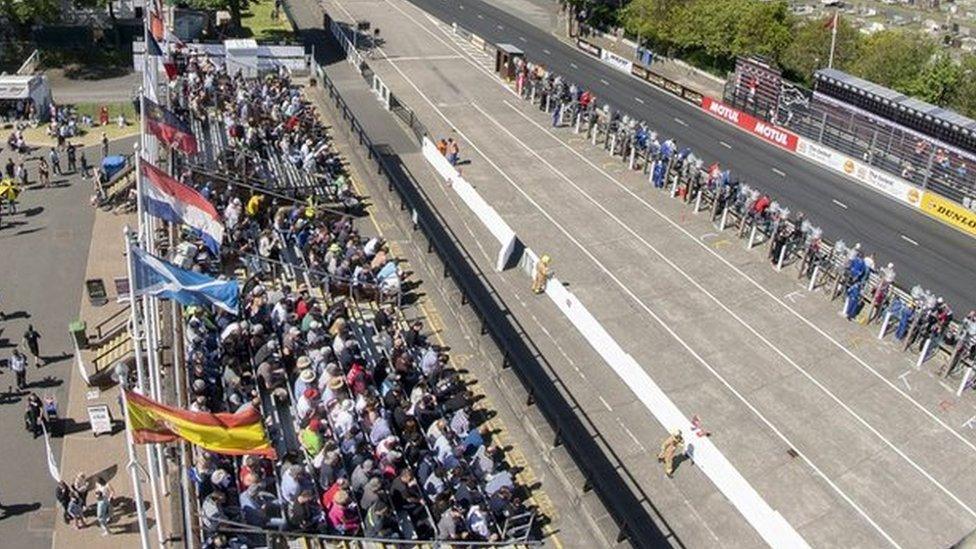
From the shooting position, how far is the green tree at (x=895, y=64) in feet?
186

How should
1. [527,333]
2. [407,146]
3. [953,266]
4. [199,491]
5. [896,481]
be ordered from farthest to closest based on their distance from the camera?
[407,146], [953,266], [527,333], [896,481], [199,491]

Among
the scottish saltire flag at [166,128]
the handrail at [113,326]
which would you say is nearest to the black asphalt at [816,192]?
the scottish saltire flag at [166,128]

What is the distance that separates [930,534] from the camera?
21.8 metres

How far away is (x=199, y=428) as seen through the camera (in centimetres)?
1359

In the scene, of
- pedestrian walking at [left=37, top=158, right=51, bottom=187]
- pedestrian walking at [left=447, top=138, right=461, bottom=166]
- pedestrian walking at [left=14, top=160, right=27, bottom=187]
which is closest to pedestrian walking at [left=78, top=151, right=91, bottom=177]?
pedestrian walking at [left=37, top=158, right=51, bottom=187]

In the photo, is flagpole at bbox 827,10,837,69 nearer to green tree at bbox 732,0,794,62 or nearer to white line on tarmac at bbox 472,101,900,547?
green tree at bbox 732,0,794,62

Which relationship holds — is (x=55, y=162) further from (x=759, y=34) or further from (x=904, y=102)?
(x=759, y=34)

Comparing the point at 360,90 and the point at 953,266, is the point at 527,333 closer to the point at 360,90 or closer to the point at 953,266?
the point at 953,266

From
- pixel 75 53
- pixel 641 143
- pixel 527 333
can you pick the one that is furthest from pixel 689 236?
pixel 75 53

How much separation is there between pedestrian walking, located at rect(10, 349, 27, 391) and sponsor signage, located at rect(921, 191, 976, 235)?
39568 millimetres

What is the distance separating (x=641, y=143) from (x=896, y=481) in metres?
22.8

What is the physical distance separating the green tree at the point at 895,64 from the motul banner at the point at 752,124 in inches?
465

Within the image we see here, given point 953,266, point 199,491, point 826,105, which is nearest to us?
point 199,491

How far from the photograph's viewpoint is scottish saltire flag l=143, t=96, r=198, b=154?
74.0ft
